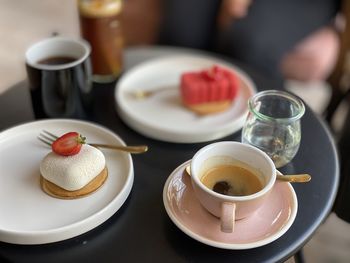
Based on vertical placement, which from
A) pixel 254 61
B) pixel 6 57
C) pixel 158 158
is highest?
pixel 158 158

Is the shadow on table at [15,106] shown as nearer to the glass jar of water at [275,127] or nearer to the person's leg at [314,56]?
the glass jar of water at [275,127]

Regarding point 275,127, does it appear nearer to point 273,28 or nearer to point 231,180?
point 231,180

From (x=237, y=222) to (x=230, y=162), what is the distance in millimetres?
94

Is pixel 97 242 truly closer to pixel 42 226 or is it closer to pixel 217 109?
pixel 42 226

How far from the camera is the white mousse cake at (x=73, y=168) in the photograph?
0.67 meters

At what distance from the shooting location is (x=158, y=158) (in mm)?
807

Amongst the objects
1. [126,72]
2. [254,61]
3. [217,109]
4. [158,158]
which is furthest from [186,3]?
[158,158]

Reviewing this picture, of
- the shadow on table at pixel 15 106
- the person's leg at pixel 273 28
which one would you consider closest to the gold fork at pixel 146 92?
the shadow on table at pixel 15 106

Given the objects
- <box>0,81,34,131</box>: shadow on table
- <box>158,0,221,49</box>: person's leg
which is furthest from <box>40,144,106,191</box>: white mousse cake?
<box>158,0,221,49</box>: person's leg

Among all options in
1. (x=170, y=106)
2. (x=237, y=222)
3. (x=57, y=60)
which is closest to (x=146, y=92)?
(x=170, y=106)

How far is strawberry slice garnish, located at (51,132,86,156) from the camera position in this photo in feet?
2.25

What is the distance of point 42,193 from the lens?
703mm

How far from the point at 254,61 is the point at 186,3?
0.85 ft

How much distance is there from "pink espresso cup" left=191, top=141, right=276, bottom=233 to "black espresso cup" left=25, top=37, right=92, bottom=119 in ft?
0.97
